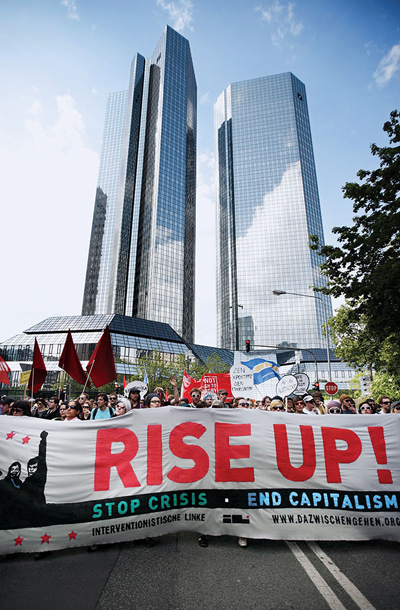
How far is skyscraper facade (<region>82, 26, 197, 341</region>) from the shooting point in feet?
355

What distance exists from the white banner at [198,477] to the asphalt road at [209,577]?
0.17 m

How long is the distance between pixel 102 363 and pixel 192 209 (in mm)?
138902

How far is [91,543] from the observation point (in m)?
3.85

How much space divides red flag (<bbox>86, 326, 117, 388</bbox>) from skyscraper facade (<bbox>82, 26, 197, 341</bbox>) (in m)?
91.4

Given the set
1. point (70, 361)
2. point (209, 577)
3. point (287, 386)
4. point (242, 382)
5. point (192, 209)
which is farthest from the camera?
point (192, 209)

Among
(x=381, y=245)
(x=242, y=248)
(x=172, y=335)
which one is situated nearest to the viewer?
(x=381, y=245)

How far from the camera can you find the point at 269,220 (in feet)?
400

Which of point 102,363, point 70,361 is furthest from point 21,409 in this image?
point 70,361

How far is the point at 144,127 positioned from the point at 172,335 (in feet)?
320

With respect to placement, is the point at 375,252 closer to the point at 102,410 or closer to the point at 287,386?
the point at 287,386

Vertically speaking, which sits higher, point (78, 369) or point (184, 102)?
point (184, 102)

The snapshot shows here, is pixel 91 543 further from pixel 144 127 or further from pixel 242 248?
pixel 144 127

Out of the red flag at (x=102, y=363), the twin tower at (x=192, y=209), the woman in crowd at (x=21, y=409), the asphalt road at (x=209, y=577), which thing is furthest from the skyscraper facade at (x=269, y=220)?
the asphalt road at (x=209, y=577)

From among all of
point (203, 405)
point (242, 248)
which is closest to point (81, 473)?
point (203, 405)
